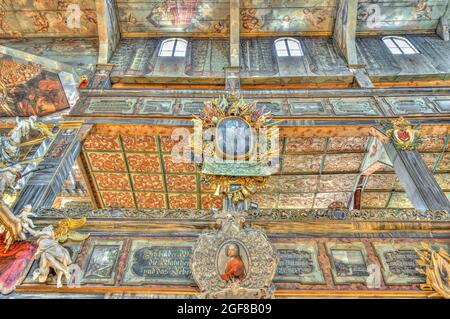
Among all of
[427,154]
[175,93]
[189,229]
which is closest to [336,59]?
[427,154]

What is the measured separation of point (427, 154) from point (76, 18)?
39.9 feet

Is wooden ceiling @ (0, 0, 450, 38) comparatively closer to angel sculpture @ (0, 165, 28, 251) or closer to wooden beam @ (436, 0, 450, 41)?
wooden beam @ (436, 0, 450, 41)

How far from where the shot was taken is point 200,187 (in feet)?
32.9

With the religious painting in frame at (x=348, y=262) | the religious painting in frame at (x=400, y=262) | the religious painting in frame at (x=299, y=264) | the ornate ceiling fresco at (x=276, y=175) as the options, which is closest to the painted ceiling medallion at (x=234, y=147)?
the religious painting in frame at (x=299, y=264)

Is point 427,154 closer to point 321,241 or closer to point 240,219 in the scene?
point 321,241

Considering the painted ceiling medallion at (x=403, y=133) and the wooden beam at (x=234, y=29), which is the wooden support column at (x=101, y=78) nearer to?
the wooden beam at (x=234, y=29)

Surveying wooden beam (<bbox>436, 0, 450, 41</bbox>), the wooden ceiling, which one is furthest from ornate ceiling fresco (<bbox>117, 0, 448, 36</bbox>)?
wooden beam (<bbox>436, 0, 450, 41</bbox>)

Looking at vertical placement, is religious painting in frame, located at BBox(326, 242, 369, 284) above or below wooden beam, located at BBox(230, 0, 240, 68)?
below

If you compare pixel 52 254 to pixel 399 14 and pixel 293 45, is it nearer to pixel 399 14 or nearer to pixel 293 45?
pixel 293 45

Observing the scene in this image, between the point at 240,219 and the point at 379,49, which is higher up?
the point at 379,49

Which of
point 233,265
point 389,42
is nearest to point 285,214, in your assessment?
point 233,265

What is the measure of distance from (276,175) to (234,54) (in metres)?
4.26

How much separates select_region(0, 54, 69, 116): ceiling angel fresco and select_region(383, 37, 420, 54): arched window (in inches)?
454

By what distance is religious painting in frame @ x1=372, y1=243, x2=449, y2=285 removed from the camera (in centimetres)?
506
